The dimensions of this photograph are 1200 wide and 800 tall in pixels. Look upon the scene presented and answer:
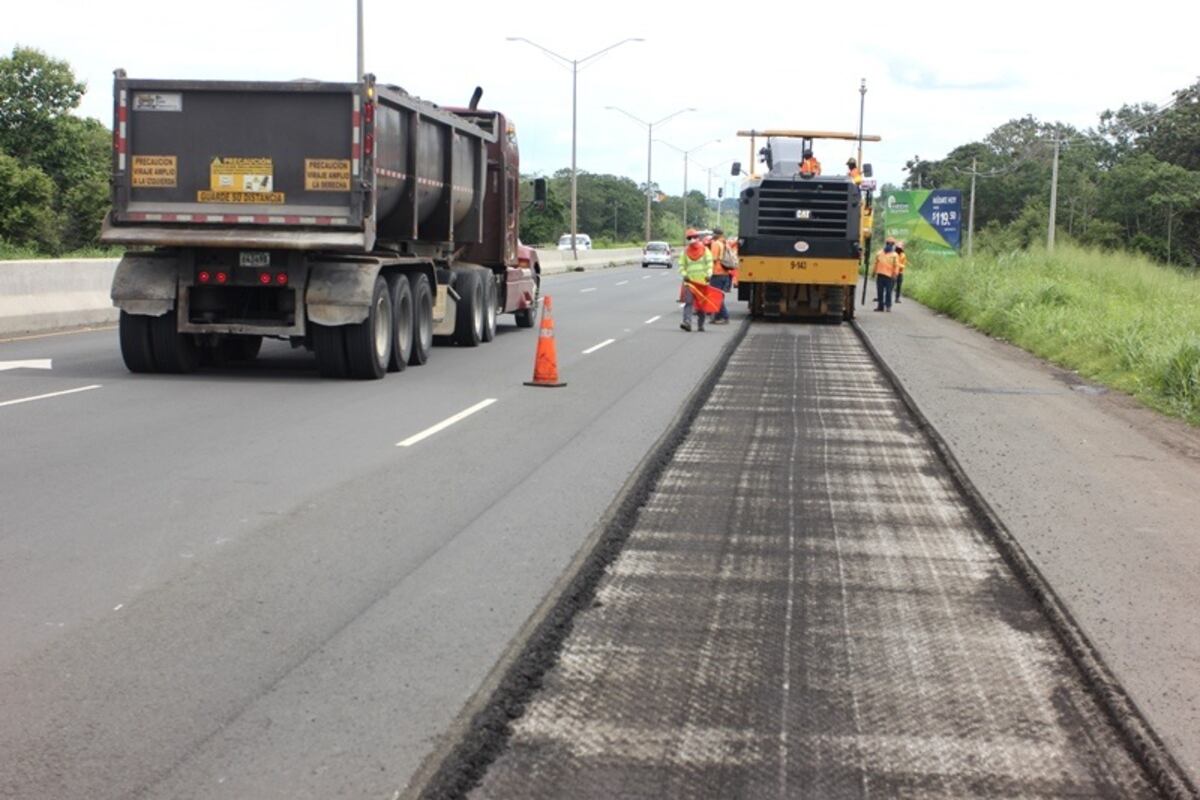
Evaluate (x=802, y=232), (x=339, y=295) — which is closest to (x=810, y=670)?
(x=339, y=295)

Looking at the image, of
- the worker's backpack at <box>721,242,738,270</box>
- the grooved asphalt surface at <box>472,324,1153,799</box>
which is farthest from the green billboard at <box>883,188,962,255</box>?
the grooved asphalt surface at <box>472,324,1153,799</box>

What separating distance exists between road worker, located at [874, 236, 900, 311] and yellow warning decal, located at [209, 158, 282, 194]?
68.7 feet

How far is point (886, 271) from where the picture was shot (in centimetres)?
3397

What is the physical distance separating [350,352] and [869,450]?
6290 mm

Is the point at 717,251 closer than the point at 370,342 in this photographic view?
No

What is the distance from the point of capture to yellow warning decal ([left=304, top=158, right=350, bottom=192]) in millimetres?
15203

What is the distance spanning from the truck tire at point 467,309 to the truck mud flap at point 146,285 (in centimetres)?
565

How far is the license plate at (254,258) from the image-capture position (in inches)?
611

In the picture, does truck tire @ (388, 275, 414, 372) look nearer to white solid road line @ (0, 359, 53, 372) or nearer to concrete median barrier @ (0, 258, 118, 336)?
white solid road line @ (0, 359, 53, 372)

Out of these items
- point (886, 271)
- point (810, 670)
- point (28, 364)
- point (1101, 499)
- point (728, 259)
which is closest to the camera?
point (810, 670)

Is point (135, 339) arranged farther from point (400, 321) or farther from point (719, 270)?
point (719, 270)

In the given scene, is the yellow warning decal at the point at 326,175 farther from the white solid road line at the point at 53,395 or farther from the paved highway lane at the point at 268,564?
the white solid road line at the point at 53,395

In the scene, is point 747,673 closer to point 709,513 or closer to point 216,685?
point 216,685

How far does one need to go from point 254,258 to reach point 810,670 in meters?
11.0
